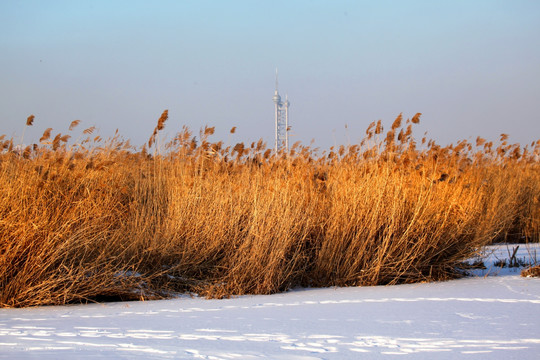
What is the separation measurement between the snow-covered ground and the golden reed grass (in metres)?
0.31

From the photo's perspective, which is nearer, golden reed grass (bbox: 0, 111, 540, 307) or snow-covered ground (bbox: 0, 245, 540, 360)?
snow-covered ground (bbox: 0, 245, 540, 360)

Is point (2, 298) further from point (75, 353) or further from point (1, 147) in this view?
point (1, 147)

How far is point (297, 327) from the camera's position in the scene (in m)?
3.22

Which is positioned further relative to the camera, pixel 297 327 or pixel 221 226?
pixel 221 226

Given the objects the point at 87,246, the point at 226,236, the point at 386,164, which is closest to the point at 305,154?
the point at 386,164

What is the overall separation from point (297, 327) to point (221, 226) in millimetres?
1802

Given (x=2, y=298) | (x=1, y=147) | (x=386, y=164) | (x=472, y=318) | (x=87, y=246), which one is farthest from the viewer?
(x=1, y=147)

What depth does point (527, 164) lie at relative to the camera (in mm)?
10312

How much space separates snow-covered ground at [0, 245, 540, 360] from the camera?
8.89 ft

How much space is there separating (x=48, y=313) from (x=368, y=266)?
2.55m

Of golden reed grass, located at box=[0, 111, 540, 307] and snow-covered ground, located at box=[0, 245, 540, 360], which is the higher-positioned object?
golden reed grass, located at box=[0, 111, 540, 307]

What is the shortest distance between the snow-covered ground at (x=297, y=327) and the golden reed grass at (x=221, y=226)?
0.31 meters

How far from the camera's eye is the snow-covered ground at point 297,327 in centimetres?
271

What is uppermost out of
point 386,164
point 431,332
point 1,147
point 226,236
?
point 1,147
